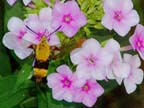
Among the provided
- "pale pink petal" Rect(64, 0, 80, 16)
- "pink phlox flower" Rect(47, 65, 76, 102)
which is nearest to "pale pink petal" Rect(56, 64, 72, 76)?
"pink phlox flower" Rect(47, 65, 76, 102)

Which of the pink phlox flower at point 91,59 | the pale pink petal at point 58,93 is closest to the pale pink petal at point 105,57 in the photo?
the pink phlox flower at point 91,59

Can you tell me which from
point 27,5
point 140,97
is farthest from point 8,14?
point 140,97

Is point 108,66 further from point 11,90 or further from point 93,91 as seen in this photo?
point 11,90

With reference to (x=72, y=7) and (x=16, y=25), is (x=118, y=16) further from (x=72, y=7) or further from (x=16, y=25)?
(x=16, y=25)

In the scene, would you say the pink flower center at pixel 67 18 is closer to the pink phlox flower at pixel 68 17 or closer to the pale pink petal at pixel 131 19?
the pink phlox flower at pixel 68 17

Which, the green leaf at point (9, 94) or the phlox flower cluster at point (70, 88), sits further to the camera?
the green leaf at point (9, 94)
